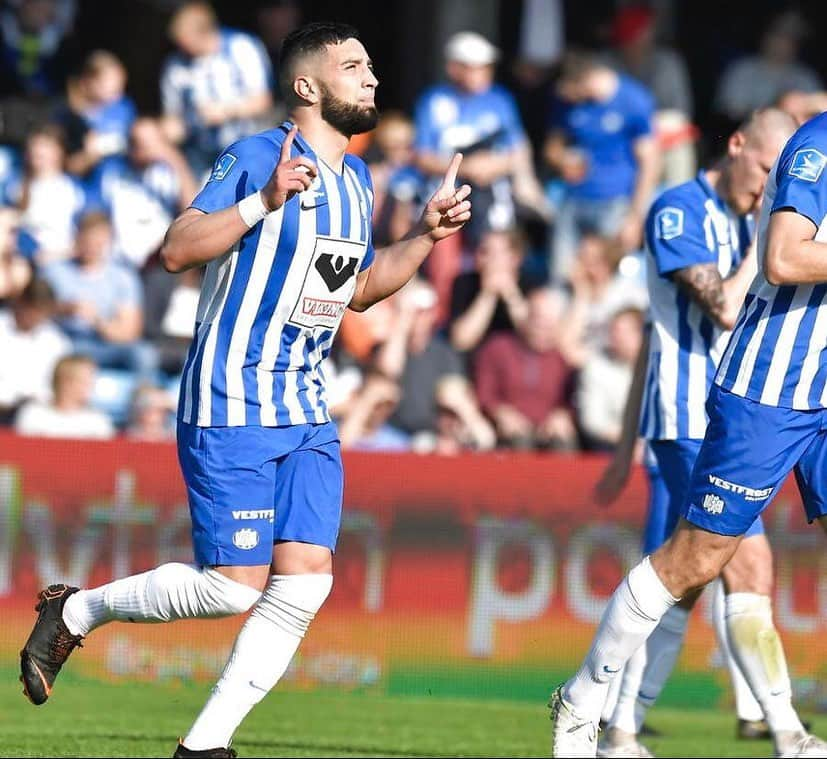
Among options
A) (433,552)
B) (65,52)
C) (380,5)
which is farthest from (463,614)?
(380,5)

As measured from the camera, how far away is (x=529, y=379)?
1162 centimetres

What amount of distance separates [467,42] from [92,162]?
305 cm

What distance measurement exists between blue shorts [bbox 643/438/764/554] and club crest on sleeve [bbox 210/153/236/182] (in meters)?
2.36

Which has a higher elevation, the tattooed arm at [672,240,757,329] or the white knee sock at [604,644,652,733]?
the tattooed arm at [672,240,757,329]

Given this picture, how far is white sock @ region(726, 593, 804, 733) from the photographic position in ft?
21.5

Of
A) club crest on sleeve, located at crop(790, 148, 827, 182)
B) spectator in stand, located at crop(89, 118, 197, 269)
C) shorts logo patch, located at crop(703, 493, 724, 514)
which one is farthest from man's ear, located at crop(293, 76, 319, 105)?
spectator in stand, located at crop(89, 118, 197, 269)

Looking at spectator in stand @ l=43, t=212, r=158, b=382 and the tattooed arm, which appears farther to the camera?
spectator in stand @ l=43, t=212, r=158, b=382

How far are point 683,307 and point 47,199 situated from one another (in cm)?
695

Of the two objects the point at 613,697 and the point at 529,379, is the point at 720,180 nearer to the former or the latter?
the point at 613,697

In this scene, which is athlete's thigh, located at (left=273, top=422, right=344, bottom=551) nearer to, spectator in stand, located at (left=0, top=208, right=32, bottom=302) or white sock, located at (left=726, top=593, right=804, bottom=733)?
white sock, located at (left=726, top=593, right=804, bottom=733)

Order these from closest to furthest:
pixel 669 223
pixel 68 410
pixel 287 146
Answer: pixel 287 146
pixel 669 223
pixel 68 410

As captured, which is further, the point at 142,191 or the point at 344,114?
the point at 142,191

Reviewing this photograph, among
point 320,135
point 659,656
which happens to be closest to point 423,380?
point 659,656

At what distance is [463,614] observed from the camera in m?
9.71
